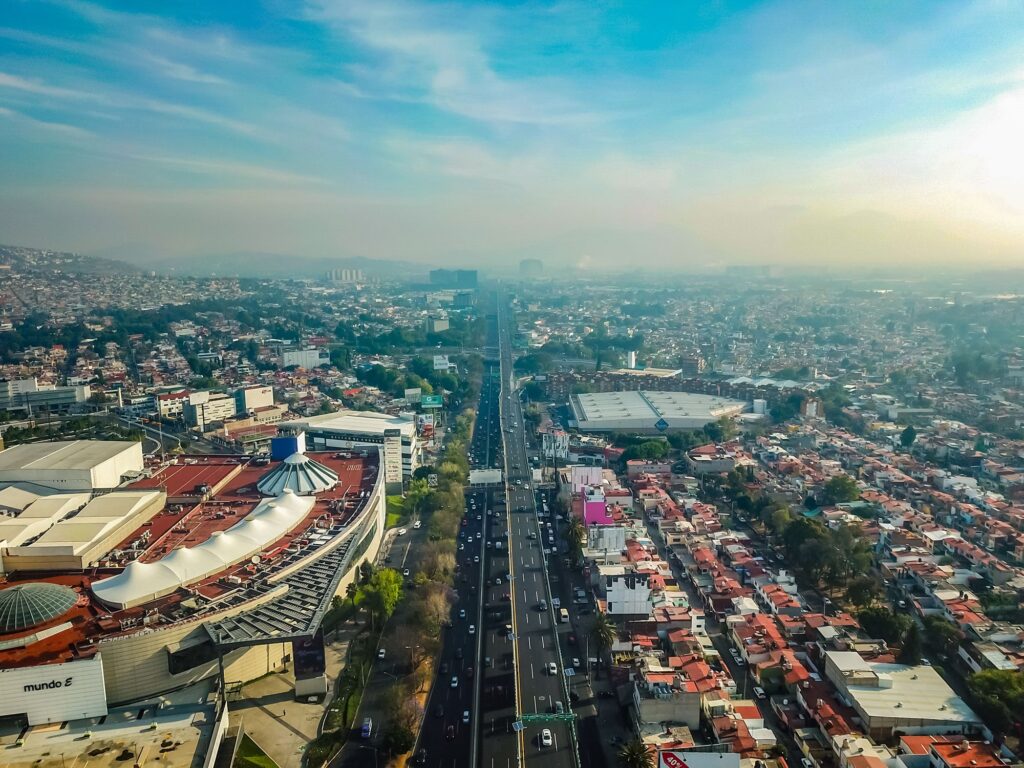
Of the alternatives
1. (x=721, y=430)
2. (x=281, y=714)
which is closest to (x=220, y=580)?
(x=281, y=714)

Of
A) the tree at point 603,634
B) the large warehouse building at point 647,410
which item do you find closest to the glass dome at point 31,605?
the tree at point 603,634

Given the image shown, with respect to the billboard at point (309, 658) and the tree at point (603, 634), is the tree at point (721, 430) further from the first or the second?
the billboard at point (309, 658)

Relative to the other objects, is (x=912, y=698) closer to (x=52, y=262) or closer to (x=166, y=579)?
(x=166, y=579)

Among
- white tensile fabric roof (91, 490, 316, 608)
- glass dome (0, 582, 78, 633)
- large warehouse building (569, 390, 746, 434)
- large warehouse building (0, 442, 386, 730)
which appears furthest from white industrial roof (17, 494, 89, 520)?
large warehouse building (569, 390, 746, 434)

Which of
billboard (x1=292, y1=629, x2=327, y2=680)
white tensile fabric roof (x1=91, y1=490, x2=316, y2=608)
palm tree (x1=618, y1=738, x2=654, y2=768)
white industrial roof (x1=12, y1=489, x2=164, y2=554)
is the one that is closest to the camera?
palm tree (x1=618, y1=738, x2=654, y2=768)

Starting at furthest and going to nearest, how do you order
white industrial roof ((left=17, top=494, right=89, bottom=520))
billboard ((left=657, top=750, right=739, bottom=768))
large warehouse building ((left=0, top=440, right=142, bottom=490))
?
large warehouse building ((left=0, top=440, right=142, bottom=490))
white industrial roof ((left=17, top=494, right=89, bottom=520))
billboard ((left=657, top=750, right=739, bottom=768))

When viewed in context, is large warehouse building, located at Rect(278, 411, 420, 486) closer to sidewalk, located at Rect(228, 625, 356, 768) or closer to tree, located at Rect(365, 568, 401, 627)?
tree, located at Rect(365, 568, 401, 627)

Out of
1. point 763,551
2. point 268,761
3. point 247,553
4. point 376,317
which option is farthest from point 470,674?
point 376,317
